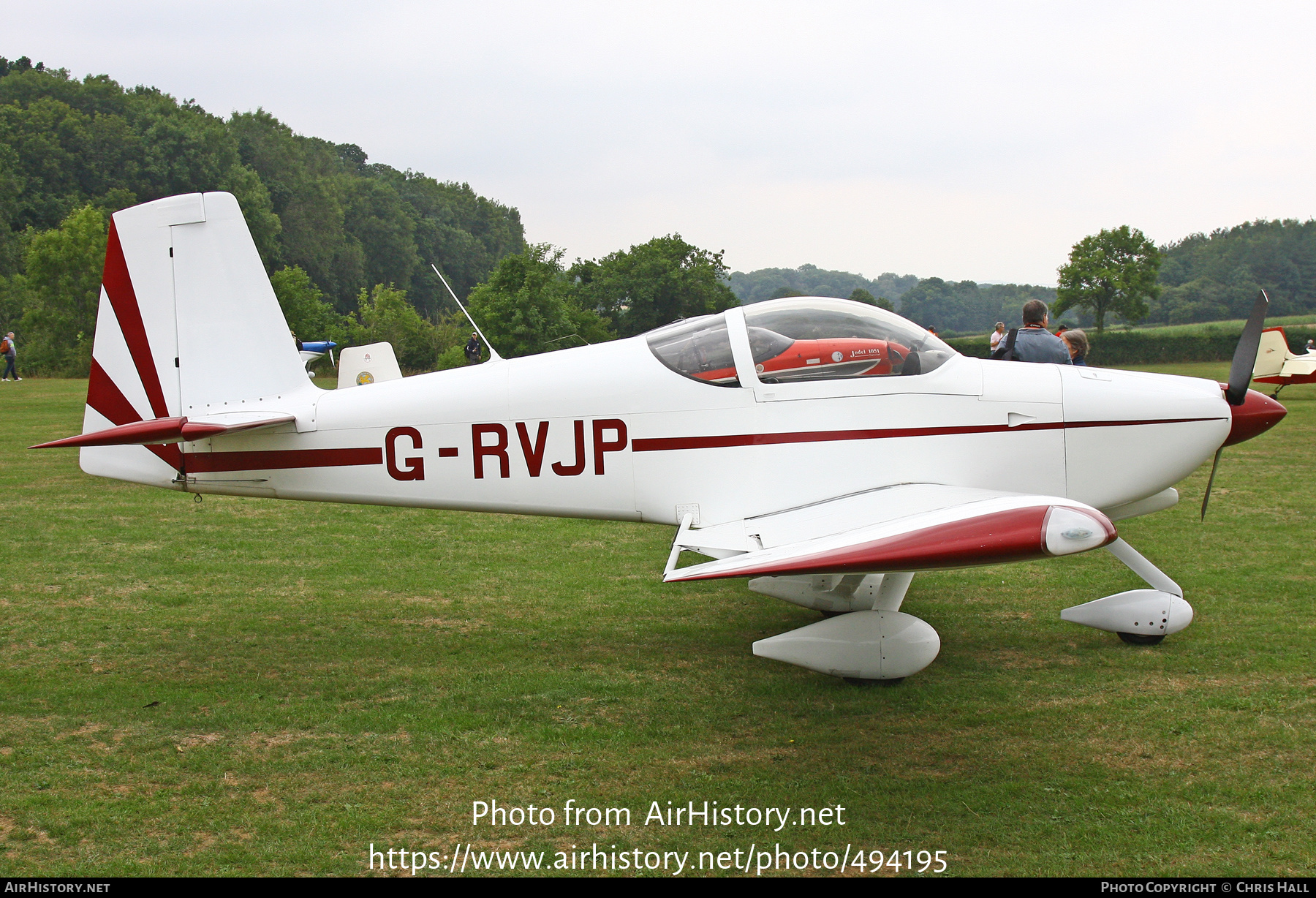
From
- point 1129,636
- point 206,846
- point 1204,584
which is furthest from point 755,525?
point 1204,584

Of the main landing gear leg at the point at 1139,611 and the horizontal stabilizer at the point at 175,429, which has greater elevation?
the horizontal stabilizer at the point at 175,429

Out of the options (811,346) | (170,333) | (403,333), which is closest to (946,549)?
(811,346)

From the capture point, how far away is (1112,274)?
47.8 m

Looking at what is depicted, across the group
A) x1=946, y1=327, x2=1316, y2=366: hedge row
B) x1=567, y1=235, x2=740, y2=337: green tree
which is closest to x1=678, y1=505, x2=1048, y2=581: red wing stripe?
x1=567, y1=235, x2=740, y2=337: green tree

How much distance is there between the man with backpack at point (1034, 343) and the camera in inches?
262

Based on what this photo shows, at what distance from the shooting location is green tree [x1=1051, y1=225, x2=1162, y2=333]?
47688mm

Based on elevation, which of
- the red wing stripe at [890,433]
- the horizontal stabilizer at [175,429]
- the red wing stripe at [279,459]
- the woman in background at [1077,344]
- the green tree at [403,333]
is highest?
the green tree at [403,333]

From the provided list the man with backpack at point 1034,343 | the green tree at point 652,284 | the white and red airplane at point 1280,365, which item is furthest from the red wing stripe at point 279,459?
the green tree at point 652,284

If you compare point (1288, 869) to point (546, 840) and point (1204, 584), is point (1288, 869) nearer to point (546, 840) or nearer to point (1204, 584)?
point (546, 840)

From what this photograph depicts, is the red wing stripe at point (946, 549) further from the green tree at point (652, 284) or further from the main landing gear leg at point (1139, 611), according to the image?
the green tree at point (652, 284)

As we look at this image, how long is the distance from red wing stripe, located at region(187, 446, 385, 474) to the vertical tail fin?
0.14 metres

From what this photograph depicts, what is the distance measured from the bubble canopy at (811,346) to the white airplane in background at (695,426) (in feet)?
0.04

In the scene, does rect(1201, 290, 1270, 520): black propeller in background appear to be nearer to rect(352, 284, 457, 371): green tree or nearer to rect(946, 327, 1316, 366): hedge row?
rect(946, 327, 1316, 366): hedge row

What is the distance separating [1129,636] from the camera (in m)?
5.41
